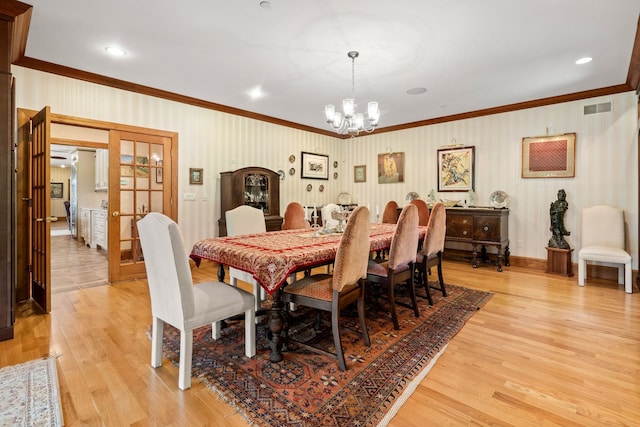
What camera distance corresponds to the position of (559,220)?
14.8ft

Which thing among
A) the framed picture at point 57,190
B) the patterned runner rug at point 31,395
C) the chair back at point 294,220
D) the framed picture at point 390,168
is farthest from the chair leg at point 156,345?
the framed picture at point 57,190

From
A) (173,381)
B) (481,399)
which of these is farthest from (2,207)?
(481,399)

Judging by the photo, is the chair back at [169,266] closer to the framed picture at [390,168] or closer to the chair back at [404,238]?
the chair back at [404,238]

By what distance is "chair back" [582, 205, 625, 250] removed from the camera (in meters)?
4.06

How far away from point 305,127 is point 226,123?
5.79 feet

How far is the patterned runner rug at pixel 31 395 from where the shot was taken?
1571 millimetres

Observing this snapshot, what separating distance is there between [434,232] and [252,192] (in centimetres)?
296

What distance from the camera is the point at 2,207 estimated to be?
2496 millimetres

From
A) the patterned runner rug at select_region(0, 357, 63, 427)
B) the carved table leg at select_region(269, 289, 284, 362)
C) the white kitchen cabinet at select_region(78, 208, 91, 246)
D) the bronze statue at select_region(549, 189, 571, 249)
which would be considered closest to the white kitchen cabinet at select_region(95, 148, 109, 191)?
the white kitchen cabinet at select_region(78, 208, 91, 246)

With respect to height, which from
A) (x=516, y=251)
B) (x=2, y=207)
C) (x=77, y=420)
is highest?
(x=2, y=207)

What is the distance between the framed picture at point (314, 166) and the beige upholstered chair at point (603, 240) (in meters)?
4.43

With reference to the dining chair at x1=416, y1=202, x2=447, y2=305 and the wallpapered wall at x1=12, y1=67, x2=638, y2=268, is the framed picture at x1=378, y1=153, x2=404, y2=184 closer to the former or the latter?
the wallpapered wall at x1=12, y1=67, x2=638, y2=268

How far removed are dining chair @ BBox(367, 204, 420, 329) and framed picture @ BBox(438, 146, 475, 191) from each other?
10.6 feet

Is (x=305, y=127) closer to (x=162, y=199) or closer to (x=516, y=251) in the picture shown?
(x=162, y=199)
